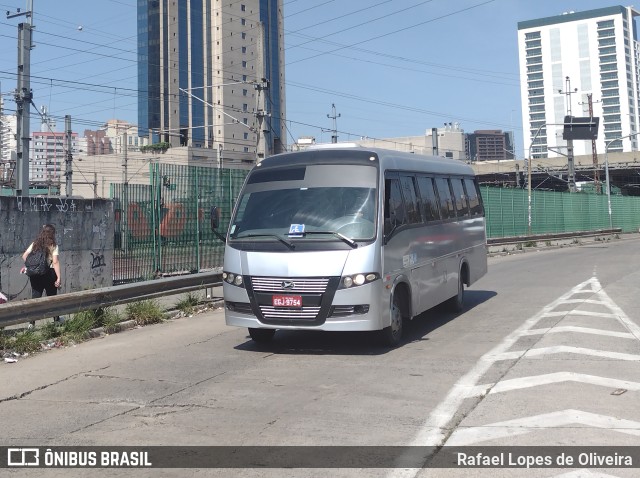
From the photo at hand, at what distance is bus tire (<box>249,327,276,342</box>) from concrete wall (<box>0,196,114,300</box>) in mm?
6705

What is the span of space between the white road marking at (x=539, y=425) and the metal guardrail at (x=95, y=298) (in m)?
6.77

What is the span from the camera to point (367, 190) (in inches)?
368

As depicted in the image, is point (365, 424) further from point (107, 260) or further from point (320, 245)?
point (107, 260)

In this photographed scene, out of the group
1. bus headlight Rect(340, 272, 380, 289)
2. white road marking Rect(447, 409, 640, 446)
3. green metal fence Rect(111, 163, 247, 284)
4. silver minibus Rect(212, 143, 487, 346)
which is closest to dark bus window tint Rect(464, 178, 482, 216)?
silver minibus Rect(212, 143, 487, 346)

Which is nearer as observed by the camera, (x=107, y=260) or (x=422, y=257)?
(x=422, y=257)

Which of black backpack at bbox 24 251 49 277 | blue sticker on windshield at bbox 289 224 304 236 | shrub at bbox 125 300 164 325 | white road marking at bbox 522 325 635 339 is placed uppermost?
blue sticker on windshield at bbox 289 224 304 236

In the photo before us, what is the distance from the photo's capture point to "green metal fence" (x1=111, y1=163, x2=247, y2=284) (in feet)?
52.5

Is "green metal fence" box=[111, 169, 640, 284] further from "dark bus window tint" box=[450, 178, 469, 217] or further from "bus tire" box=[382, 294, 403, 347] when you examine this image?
"bus tire" box=[382, 294, 403, 347]

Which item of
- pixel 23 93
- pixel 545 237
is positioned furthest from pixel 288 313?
pixel 545 237

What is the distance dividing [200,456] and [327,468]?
100 centimetres

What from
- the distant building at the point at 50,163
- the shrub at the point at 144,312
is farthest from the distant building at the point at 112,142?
the shrub at the point at 144,312

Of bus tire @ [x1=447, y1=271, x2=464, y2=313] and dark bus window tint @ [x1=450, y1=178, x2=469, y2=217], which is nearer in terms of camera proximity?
bus tire @ [x1=447, y1=271, x2=464, y2=313]

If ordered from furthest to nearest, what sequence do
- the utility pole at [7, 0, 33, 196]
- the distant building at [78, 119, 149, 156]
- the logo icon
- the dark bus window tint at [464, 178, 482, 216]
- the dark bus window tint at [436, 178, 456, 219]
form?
the distant building at [78, 119, 149, 156], the utility pole at [7, 0, 33, 196], the dark bus window tint at [464, 178, 482, 216], the dark bus window tint at [436, 178, 456, 219], the logo icon

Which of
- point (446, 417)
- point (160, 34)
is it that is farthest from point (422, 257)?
Result: point (160, 34)
